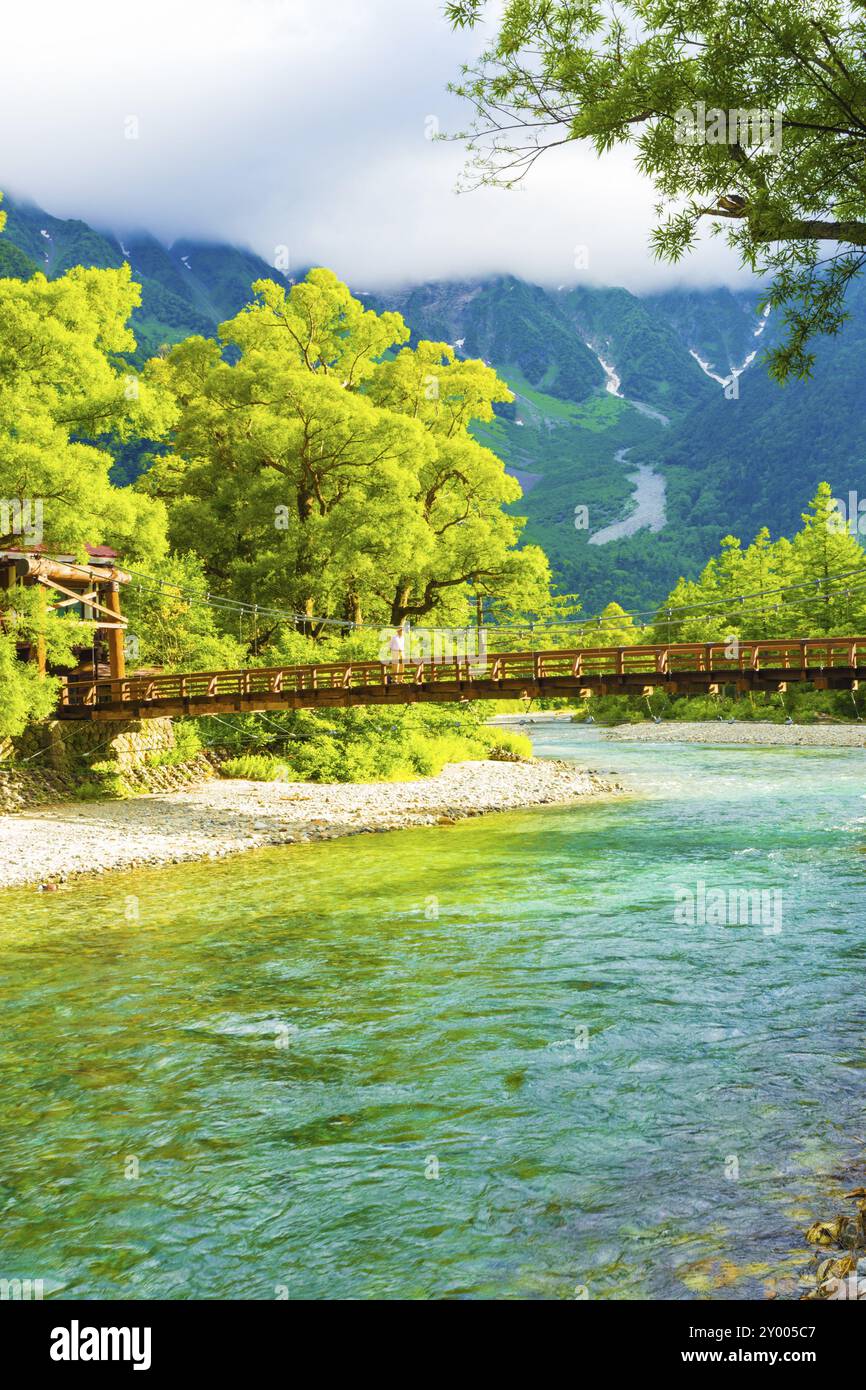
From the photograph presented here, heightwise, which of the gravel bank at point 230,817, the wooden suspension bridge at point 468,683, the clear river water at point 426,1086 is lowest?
the clear river water at point 426,1086

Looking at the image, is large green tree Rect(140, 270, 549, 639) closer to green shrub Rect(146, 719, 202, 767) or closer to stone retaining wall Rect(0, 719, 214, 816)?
green shrub Rect(146, 719, 202, 767)

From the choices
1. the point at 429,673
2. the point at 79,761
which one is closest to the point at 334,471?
the point at 429,673

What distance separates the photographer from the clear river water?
656 cm

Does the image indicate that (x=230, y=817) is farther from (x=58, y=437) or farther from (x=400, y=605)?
(x=400, y=605)

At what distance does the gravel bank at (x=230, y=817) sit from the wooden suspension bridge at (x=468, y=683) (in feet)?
8.31

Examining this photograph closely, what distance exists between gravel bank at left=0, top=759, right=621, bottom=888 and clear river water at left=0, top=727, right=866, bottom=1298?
2680 millimetres

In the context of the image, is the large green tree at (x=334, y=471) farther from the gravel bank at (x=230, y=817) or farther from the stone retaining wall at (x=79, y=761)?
the stone retaining wall at (x=79, y=761)

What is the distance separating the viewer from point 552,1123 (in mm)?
8297

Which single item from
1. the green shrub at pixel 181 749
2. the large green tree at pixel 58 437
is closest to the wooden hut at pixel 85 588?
the large green tree at pixel 58 437

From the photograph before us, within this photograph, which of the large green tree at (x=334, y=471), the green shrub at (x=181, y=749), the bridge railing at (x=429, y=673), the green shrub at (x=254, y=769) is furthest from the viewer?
the large green tree at (x=334, y=471)

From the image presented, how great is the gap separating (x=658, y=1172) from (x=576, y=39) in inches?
329

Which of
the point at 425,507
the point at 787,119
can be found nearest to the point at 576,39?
the point at 787,119

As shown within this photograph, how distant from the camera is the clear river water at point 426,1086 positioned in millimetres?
6559

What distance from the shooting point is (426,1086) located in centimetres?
909
